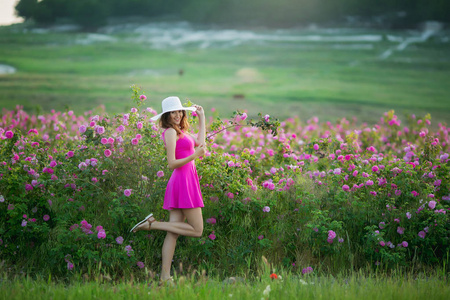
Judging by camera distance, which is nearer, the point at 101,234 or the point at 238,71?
the point at 101,234

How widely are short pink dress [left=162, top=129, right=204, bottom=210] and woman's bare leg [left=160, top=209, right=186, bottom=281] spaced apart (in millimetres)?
131

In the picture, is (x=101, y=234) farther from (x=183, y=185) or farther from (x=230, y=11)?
(x=230, y=11)

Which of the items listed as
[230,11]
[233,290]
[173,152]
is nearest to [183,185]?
[173,152]

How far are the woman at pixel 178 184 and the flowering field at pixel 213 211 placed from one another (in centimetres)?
41

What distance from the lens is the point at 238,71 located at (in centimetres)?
2941

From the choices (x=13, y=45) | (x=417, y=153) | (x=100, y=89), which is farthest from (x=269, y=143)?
(x=13, y=45)

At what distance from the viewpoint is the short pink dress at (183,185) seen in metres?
4.64

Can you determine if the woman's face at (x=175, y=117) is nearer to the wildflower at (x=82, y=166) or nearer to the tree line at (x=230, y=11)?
the wildflower at (x=82, y=166)

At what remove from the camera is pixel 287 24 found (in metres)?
35.5

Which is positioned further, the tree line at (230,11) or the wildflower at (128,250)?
the tree line at (230,11)

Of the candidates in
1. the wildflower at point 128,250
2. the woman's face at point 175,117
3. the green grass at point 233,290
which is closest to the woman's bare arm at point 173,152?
the woman's face at point 175,117

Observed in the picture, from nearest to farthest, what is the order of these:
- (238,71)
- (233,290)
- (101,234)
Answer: (233,290) < (101,234) < (238,71)

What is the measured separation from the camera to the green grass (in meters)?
4.08

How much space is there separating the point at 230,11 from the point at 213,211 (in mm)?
31813
